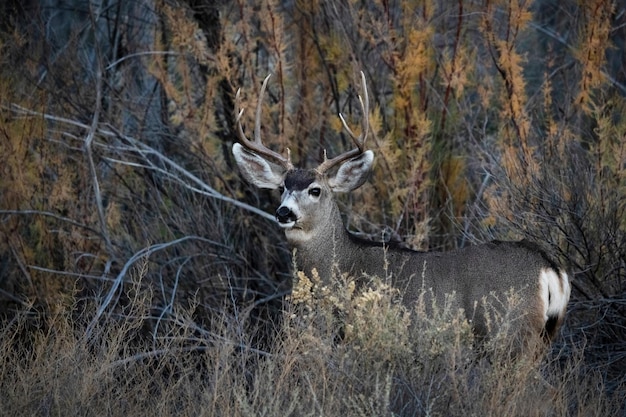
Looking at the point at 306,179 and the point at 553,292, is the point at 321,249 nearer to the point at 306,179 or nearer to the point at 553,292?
the point at 306,179

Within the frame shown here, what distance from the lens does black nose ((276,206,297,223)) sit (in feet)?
19.9

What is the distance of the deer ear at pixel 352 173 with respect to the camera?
21.3 feet

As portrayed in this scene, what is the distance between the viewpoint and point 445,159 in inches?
318

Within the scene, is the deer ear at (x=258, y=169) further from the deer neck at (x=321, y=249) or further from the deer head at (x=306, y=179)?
the deer neck at (x=321, y=249)

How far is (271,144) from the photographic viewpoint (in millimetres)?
8273

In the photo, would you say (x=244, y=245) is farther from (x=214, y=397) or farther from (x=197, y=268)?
(x=214, y=397)

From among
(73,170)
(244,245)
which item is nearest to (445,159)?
(244,245)

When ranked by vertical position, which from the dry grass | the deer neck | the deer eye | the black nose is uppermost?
the deer eye

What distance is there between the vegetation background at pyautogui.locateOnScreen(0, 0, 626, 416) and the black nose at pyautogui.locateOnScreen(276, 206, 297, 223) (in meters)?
0.83

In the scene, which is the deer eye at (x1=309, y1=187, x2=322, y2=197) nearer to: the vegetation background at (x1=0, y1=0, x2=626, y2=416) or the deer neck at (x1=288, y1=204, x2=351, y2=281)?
the deer neck at (x1=288, y1=204, x2=351, y2=281)

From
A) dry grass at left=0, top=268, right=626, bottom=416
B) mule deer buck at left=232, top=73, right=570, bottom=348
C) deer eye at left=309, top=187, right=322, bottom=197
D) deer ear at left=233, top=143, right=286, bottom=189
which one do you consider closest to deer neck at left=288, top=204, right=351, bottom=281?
mule deer buck at left=232, top=73, right=570, bottom=348

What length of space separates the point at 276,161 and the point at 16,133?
277cm

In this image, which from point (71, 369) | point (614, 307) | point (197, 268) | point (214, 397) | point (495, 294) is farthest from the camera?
point (197, 268)

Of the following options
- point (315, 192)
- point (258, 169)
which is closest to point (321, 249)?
point (315, 192)
